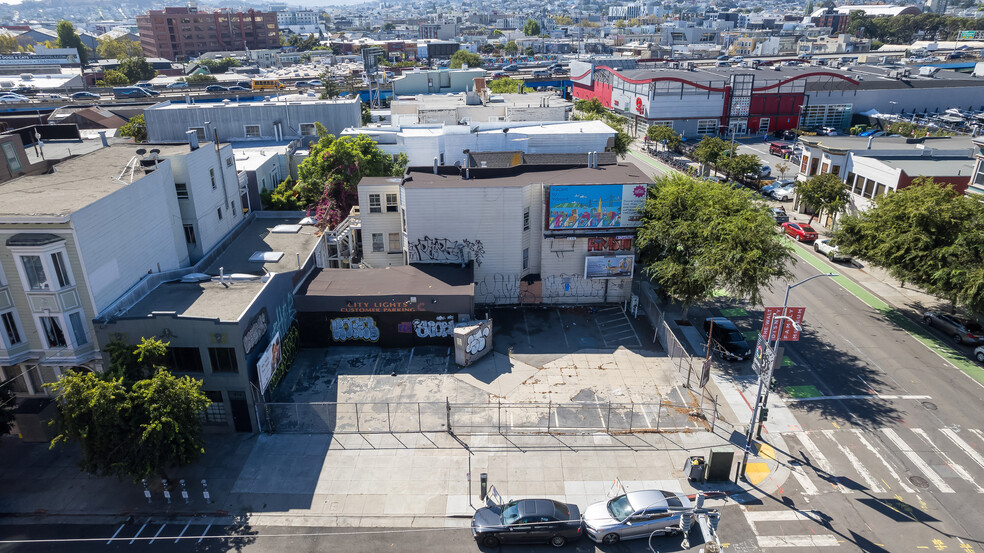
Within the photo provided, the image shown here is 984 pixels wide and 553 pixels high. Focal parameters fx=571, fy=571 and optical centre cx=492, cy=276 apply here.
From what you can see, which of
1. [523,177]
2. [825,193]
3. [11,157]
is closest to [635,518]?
[523,177]

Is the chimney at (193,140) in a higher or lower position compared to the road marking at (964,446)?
higher

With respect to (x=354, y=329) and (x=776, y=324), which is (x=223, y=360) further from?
(x=776, y=324)

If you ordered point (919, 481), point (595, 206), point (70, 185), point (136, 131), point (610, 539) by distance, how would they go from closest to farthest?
point (610, 539) → point (919, 481) → point (70, 185) → point (595, 206) → point (136, 131)

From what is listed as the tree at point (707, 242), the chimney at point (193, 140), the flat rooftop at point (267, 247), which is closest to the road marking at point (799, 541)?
the tree at point (707, 242)

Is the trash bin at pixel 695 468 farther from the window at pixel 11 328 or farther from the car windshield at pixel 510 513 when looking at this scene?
the window at pixel 11 328

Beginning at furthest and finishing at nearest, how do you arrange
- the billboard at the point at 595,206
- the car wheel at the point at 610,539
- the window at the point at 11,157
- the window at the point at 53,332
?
the billboard at the point at 595,206 → the window at the point at 11,157 → the window at the point at 53,332 → the car wheel at the point at 610,539

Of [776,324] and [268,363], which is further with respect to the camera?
[268,363]

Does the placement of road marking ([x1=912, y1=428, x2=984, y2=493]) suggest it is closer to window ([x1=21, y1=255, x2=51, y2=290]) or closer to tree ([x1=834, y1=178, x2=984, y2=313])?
tree ([x1=834, y1=178, x2=984, y2=313])
